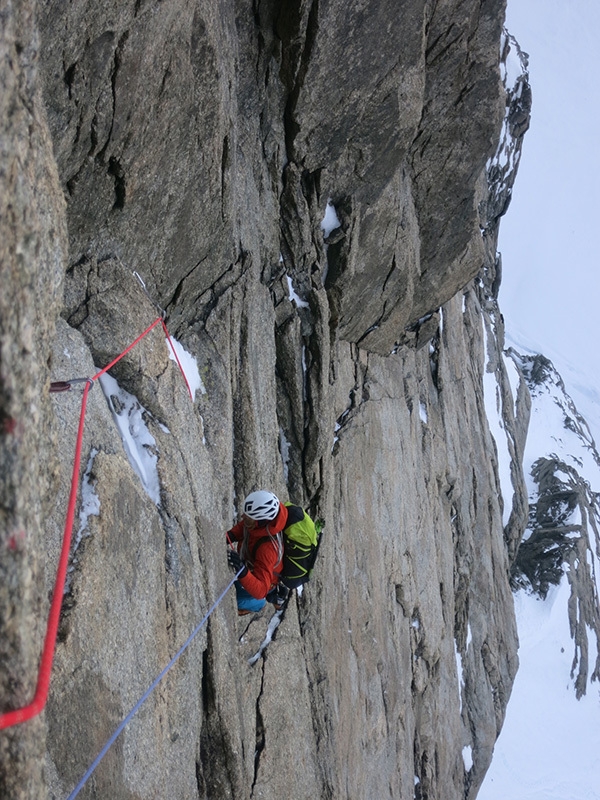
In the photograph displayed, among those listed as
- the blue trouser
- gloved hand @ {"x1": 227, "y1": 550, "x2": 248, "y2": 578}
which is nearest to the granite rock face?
gloved hand @ {"x1": 227, "y1": 550, "x2": 248, "y2": 578}

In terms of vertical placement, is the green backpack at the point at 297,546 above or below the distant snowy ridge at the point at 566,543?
below

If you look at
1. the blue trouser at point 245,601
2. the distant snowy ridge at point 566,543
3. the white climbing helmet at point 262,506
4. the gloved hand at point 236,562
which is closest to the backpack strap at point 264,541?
the gloved hand at point 236,562

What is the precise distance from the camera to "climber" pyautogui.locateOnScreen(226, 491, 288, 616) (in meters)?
7.85

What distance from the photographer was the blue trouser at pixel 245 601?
28.9 feet

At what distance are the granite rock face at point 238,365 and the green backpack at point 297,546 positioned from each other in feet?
2.47

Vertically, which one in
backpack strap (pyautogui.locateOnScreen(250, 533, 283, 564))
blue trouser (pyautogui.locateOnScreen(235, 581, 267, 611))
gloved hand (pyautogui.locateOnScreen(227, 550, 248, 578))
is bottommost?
blue trouser (pyautogui.locateOnScreen(235, 581, 267, 611))

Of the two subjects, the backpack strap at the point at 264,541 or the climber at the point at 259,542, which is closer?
the climber at the point at 259,542

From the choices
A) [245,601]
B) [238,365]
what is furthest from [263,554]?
[238,365]

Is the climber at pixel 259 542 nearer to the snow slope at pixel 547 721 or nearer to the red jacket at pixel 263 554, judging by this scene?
the red jacket at pixel 263 554

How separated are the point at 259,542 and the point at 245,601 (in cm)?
106

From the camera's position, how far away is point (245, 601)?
884cm

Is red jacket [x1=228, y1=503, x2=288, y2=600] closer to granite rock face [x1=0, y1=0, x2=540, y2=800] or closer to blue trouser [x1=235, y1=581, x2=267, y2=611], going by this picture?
granite rock face [x1=0, y1=0, x2=540, y2=800]

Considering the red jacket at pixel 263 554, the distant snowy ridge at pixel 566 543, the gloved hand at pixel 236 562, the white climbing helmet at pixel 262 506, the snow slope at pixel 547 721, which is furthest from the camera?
the distant snowy ridge at pixel 566 543

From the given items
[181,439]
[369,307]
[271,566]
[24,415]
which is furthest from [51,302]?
[369,307]
